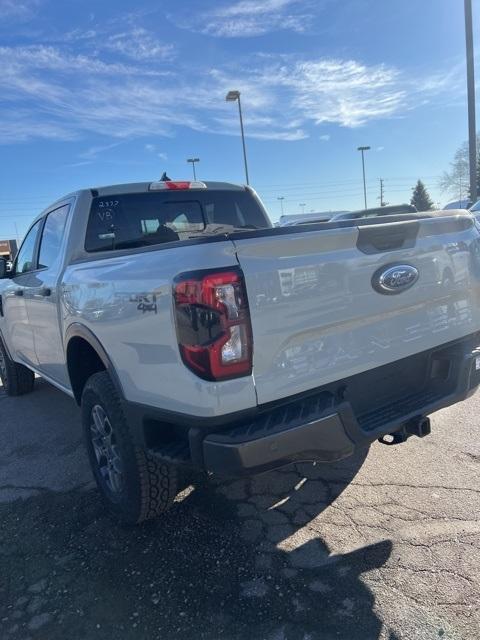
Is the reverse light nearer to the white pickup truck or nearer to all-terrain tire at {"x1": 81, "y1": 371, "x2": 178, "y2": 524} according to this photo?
the white pickup truck

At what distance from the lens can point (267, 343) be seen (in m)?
2.14

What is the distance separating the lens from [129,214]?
375cm

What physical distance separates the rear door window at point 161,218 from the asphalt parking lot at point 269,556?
70.5 inches

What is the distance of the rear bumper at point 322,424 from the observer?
6.84 ft

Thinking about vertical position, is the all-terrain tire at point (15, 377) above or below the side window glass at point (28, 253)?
below

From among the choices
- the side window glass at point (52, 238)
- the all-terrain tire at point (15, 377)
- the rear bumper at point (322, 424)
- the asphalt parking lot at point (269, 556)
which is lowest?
the asphalt parking lot at point (269, 556)

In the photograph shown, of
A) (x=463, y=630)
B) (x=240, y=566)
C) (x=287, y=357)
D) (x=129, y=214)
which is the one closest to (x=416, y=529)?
(x=463, y=630)

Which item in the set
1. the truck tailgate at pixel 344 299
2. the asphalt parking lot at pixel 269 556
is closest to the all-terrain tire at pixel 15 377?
the asphalt parking lot at pixel 269 556

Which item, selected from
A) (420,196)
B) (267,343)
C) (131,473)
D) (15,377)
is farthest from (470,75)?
(420,196)

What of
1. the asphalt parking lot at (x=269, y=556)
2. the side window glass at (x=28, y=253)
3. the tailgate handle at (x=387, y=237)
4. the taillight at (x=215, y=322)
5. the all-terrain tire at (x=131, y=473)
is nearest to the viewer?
the taillight at (x=215, y=322)

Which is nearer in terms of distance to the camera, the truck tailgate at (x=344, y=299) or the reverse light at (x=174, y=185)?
the truck tailgate at (x=344, y=299)

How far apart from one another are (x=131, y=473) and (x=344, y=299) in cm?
146

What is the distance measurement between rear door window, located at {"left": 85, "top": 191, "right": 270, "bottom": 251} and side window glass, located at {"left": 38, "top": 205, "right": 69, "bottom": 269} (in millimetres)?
407

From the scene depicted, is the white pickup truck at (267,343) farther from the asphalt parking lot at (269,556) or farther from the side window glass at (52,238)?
the side window glass at (52,238)
